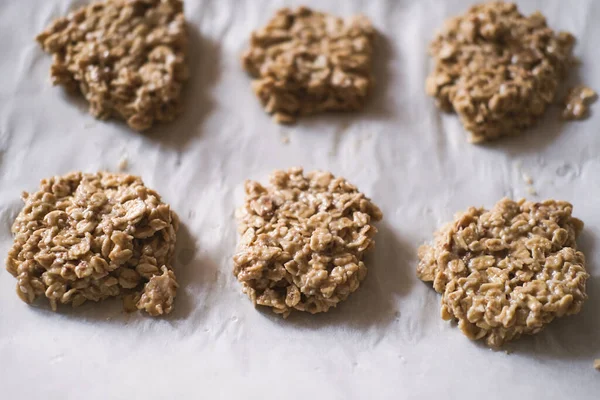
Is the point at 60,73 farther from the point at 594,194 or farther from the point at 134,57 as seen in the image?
the point at 594,194

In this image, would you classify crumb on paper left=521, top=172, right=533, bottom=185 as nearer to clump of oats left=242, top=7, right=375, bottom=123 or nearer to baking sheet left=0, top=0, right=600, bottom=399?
baking sheet left=0, top=0, right=600, bottom=399

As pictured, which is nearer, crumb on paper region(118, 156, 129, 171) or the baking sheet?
the baking sheet

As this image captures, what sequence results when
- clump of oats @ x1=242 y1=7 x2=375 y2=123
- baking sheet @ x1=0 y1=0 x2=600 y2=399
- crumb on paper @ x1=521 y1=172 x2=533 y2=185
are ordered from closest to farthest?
baking sheet @ x1=0 y1=0 x2=600 y2=399 < crumb on paper @ x1=521 y1=172 x2=533 y2=185 < clump of oats @ x1=242 y1=7 x2=375 y2=123

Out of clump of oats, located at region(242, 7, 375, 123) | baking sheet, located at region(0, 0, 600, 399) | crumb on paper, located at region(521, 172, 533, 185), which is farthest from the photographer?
clump of oats, located at region(242, 7, 375, 123)

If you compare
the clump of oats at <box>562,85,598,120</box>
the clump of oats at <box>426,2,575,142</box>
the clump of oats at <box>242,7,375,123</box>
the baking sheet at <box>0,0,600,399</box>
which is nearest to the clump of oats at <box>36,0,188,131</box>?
the baking sheet at <box>0,0,600,399</box>

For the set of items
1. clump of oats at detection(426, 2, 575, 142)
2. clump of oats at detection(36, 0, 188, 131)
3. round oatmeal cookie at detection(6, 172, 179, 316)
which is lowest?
round oatmeal cookie at detection(6, 172, 179, 316)

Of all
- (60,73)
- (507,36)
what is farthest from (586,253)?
(60,73)

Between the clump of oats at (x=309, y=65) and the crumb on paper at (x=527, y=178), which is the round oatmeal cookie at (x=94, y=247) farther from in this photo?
the crumb on paper at (x=527, y=178)
